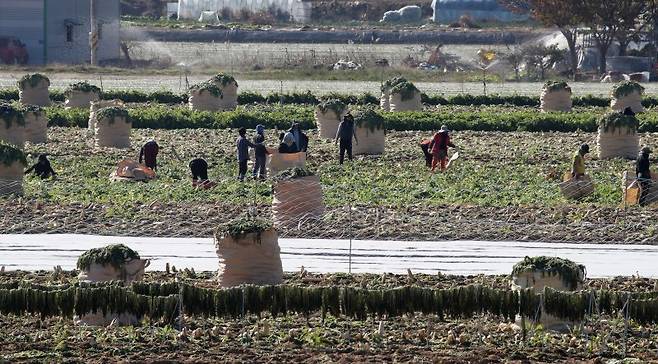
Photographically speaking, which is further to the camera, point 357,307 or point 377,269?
point 377,269

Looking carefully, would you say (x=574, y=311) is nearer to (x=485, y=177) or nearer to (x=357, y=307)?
(x=357, y=307)

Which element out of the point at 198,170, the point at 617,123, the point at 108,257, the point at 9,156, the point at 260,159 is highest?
the point at 617,123

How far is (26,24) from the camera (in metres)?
72.4

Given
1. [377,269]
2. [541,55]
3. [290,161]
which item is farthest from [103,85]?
[377,269]

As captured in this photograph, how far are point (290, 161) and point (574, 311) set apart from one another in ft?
46.3

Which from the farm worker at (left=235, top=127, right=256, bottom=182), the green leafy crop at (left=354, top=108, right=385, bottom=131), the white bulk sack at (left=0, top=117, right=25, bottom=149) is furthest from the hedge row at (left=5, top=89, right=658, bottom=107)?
the farm worker at (left=235, top=127, right=256, bottom=182)

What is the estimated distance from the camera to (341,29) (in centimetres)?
8769

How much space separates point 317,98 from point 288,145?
1977 centimetres

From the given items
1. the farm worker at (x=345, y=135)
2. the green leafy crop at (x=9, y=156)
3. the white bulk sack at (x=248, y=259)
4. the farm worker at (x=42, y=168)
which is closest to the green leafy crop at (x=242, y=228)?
the white bulk sack at (x=248, y=259)

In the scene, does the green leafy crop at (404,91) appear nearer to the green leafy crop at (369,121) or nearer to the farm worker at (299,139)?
the green leafy crop at (369,121)

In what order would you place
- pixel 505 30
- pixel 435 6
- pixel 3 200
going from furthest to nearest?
pixel 435 6
pixel 505 30
pixel 3 200

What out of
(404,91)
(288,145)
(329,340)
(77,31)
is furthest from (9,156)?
(77,31)

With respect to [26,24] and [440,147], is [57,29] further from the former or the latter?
[440,147]

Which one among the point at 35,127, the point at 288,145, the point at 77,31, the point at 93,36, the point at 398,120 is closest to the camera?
the point at 288,145
